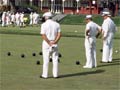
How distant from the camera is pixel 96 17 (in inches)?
2532

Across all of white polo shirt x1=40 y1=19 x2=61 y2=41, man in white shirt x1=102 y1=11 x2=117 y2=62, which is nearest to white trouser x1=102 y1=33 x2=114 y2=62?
man in white shirt x1=102 y1=11 x2=117 y2=62

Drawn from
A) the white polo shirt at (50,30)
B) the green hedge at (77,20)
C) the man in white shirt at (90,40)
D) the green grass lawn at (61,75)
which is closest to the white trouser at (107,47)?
the green grass lawn at (61,75)

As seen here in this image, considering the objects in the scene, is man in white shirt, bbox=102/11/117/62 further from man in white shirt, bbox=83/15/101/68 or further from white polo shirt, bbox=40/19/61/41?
white polo shirt, bbox=40/19/61/41

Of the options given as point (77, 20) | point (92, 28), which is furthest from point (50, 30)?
point (77, 20)

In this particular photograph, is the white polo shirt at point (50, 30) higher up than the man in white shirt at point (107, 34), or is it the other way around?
the white polo shirt at point (50, 30)

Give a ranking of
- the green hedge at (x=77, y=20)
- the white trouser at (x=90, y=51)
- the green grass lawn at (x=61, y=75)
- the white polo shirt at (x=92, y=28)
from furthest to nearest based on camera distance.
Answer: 1. the green hedge at (x=77, y=20)
2. the white trouser at (x=90, y=51)
3. the white polo shirt at (x=92, y=28)
4. the green grass lawn at (x=61, y=75)

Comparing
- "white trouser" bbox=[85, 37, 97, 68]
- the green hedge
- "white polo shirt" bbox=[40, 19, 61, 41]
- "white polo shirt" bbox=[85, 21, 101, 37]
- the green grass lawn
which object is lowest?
the green hedge

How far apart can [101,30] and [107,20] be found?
45.7 inches

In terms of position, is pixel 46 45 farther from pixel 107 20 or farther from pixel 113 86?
pixel 107 20

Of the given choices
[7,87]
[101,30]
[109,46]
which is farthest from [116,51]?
[7,87]

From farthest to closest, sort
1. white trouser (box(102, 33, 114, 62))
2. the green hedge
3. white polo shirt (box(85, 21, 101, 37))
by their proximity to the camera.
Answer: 1. the green hedge
2. white trouser (box(102, 33, 114, 62))
3. white polo shirt (box(85, 21, 101, 37))

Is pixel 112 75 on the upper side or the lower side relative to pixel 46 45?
lower

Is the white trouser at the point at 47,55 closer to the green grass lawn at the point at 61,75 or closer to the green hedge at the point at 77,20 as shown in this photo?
the green grass lawn at the point at 61,75

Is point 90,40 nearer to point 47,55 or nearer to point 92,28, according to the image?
point 92,28
